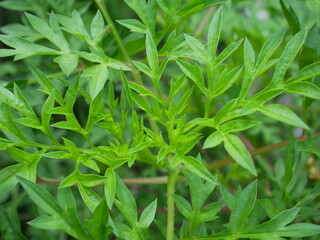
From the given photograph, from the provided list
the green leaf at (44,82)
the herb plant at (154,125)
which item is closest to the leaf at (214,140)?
the herb plant at (154,125)

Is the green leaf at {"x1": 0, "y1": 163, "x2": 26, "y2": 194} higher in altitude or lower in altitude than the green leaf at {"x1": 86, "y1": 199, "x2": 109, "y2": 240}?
higher

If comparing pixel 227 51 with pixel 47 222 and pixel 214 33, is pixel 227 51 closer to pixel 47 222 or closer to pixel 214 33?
pixel 214 33

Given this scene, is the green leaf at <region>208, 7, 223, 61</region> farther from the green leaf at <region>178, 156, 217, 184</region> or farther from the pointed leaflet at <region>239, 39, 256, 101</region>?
the green leaf at <region>178, 156, 217, 184</region>

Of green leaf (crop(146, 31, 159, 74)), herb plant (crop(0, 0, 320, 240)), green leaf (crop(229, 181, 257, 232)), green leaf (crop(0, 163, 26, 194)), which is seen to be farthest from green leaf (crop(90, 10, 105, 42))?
green leaf (crop(229, 181, 257, 232))

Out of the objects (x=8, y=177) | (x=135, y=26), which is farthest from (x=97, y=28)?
(x=8, y=177)

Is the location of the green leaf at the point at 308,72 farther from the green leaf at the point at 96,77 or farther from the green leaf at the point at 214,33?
the green leaf at the point at 96,77

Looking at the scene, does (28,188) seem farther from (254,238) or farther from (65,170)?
(65,170)
